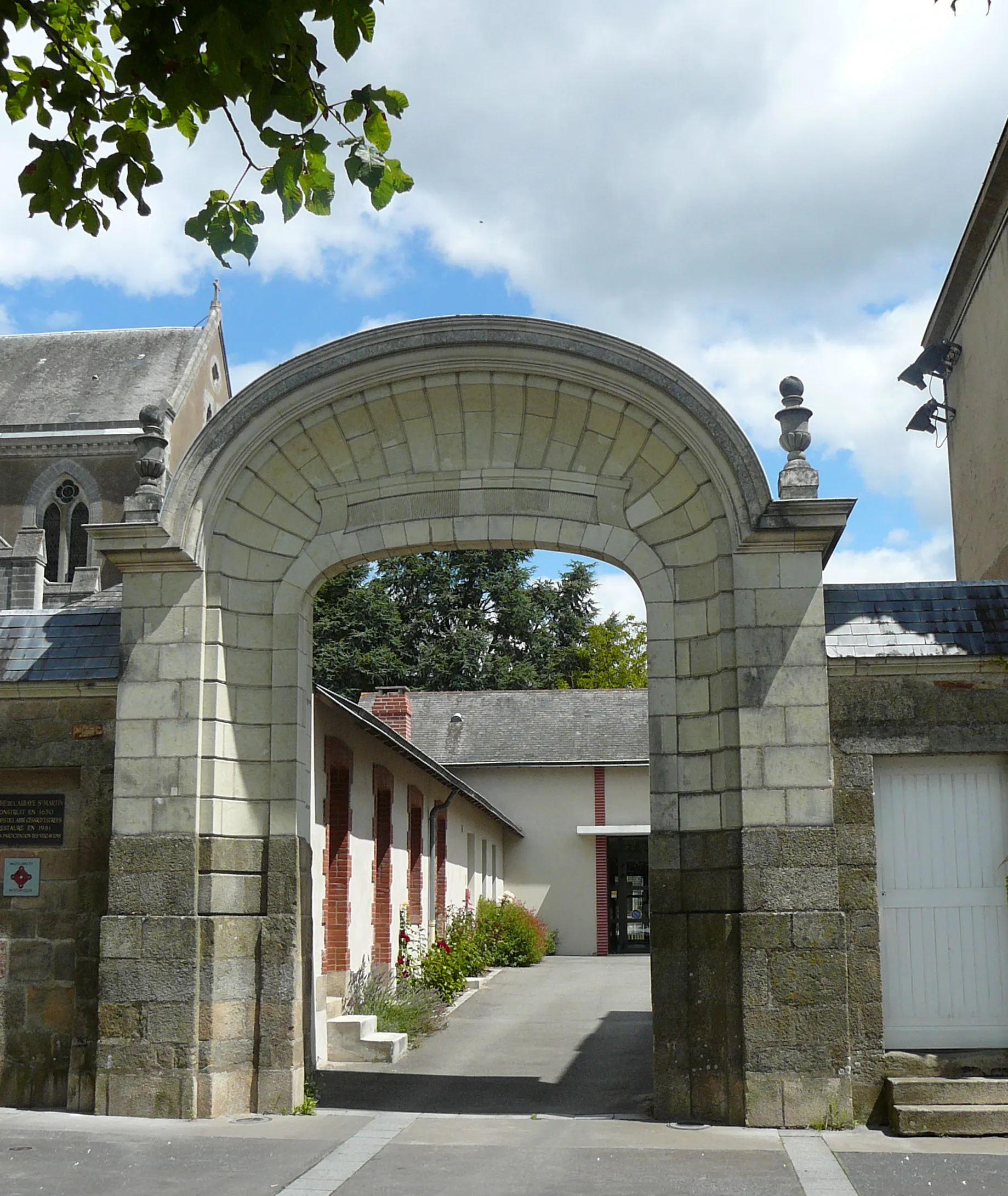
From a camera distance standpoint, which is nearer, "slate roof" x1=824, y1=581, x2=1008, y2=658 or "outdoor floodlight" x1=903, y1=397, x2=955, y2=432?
"slate roof" x1=824, y1=581, x2=1008, y2=658

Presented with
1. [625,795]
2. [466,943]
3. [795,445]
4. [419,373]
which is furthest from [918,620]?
[625,795]

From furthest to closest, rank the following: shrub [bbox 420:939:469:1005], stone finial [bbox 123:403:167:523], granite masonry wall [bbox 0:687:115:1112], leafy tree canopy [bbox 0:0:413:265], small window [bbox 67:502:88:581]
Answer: small window [bbox 67:502:88:581]
shrub [bbox 420:939:469:1005]
stone finial [bbox 123:403:167:523]
granite masonry wall [bbox 0:687:115:1112]
leafy tree canopy [bbox 0:0:413:265]

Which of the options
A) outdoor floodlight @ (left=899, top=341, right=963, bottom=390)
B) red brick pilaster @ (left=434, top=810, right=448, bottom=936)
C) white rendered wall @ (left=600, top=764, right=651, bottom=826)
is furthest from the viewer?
white rendered wall @ (left=600, top=764, right=651, bottom=826)

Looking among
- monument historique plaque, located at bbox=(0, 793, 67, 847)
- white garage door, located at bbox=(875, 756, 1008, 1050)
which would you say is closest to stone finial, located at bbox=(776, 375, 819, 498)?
white garage door, located at bbox=(875, 756, 1008, 1050)

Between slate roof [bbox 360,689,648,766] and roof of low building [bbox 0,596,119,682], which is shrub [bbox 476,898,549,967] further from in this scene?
roof of low building [bbox 0,596,119,682]

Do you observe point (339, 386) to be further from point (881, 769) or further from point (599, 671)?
point (599, 671)

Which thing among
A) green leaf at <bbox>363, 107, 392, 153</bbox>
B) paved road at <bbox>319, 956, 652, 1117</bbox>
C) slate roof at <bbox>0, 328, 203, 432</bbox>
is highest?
slate roof at <bbox>0, 328, 203, 432</bbox>

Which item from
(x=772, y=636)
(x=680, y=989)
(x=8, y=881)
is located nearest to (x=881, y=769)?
(x=772, y=636)

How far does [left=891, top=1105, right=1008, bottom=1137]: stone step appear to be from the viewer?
776 cm

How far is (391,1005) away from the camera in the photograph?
43.8 ft

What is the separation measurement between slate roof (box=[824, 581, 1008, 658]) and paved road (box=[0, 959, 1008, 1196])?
9.83ft

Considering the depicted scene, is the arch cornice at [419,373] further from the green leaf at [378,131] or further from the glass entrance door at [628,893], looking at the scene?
the glass entrance door at [628,893]

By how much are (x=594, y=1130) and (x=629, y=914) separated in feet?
72.8

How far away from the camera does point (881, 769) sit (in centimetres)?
869
